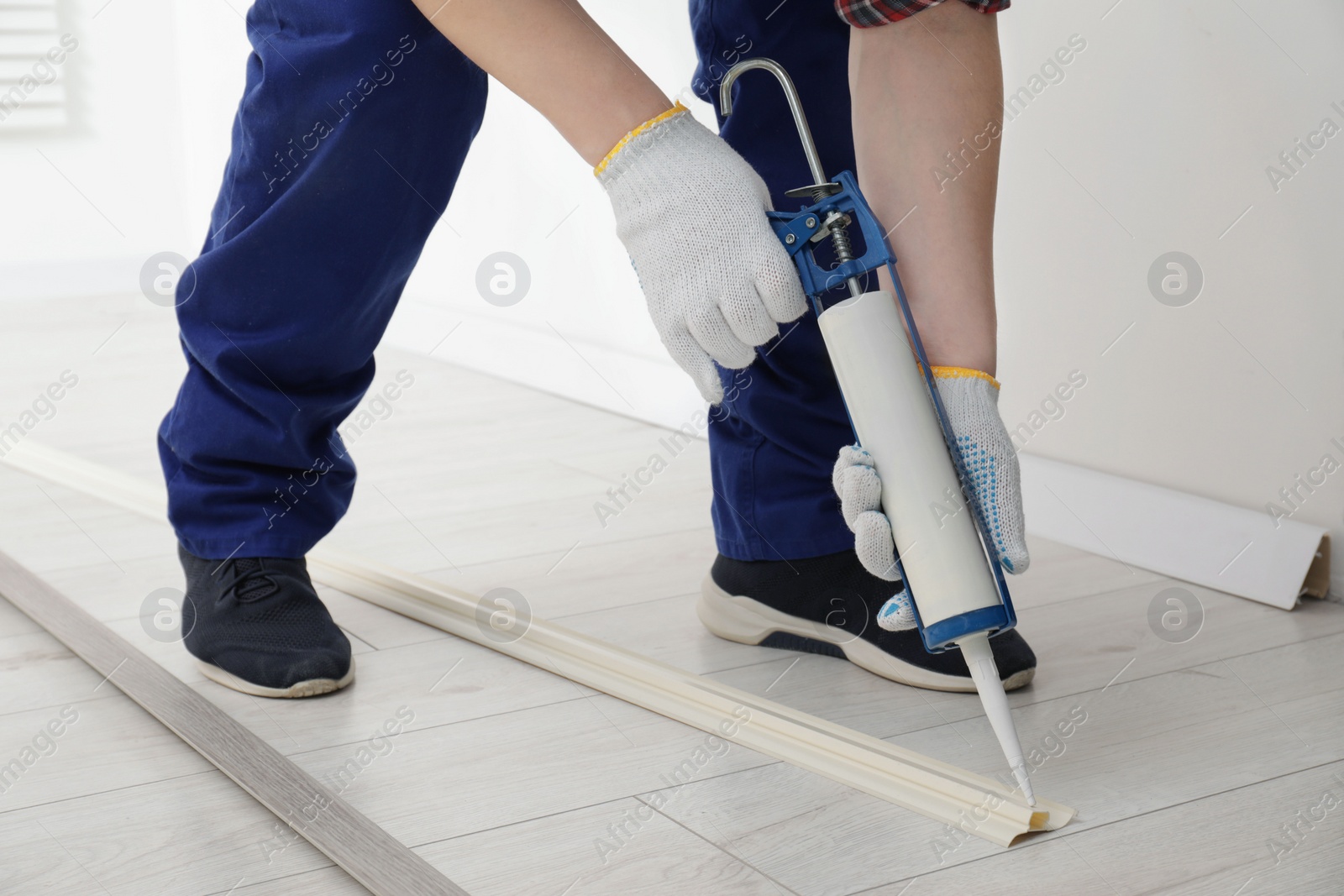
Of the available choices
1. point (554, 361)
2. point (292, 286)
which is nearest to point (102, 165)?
point (554, 361)

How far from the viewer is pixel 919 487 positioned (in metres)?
0.75

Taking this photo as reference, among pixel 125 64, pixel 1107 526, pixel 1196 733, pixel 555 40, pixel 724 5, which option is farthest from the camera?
pixel 125 64

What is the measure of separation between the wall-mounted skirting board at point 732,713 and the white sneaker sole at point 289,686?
15 centimetres

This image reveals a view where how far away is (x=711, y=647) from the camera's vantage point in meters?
1.11

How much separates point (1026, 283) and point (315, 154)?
875 millimetres

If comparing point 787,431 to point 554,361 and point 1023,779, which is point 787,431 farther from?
point 554,361

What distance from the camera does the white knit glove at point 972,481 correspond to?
77 centimetres

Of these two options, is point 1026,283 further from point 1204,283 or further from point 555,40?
point 555,40

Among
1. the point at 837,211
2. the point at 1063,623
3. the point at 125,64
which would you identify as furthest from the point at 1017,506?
the point at 125,64

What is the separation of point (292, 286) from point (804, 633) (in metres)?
0.54

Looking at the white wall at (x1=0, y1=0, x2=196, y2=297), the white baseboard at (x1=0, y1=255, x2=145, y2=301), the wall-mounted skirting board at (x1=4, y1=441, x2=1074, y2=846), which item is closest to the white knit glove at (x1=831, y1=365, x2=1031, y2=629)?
the wall-mounted skirting board at (x1=4, y1=441, x2=1074, y2=846)

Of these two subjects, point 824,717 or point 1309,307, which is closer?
point 824,717

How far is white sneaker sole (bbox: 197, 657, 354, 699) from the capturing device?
99 centimetres

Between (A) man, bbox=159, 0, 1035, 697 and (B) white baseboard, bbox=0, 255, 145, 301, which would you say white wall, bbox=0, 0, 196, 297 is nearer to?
(B) white baseboard, bbox=0, 255, 145, 301
